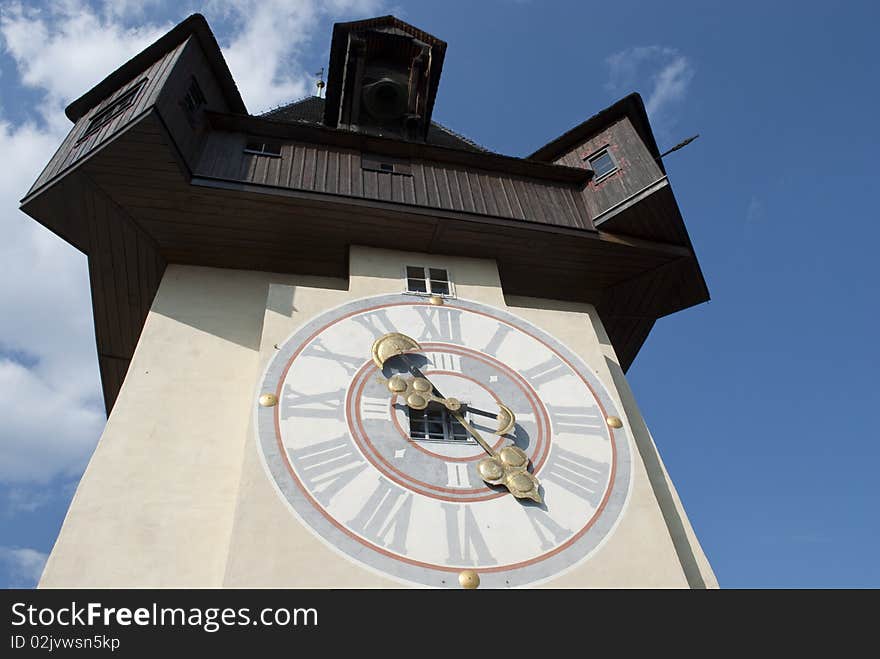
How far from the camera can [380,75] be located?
1217 centimetres

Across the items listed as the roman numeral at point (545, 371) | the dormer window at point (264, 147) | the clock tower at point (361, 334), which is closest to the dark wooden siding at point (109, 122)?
the clock tower at point (361, 334)

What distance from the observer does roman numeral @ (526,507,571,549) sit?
6188 millimetres

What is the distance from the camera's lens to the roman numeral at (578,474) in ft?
22.1

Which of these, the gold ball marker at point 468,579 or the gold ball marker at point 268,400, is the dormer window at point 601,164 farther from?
the gold ball marker at point 468,579

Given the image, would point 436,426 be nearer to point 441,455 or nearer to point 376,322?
point 441,455

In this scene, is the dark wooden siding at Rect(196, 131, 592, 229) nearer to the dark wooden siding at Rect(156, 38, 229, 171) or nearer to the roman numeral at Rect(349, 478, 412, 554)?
the dark wooden siding at Rect(156, 38, 229, 171)

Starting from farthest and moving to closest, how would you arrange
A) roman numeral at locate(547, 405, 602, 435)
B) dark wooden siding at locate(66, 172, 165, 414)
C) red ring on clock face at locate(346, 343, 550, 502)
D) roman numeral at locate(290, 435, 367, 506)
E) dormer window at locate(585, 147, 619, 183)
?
dormer window at locate(585, 147, 619, 183) < dark wooden siding at locate(66, 172, 165, 414) < roman numeral at locate(547, 405, 602, 435) < red ring on clock face at locate(346, 343, 550, 502) < roman numeral at locate(290, 435, 367, 506)

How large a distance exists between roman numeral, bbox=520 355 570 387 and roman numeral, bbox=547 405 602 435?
0.40m

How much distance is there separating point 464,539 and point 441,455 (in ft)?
3.18

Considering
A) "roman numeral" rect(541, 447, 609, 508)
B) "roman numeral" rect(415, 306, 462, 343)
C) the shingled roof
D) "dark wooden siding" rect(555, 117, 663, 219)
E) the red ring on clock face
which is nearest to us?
the red ring on clock face

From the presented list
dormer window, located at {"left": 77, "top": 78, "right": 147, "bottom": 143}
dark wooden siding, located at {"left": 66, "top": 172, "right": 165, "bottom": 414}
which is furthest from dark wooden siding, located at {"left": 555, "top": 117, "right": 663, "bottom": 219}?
dormer window, located at {"left": 77, "top": 78, "right": 147, "bottom": 143}

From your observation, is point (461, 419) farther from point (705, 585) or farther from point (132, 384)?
point (132, 384)

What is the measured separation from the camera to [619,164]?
1044 centimetres
